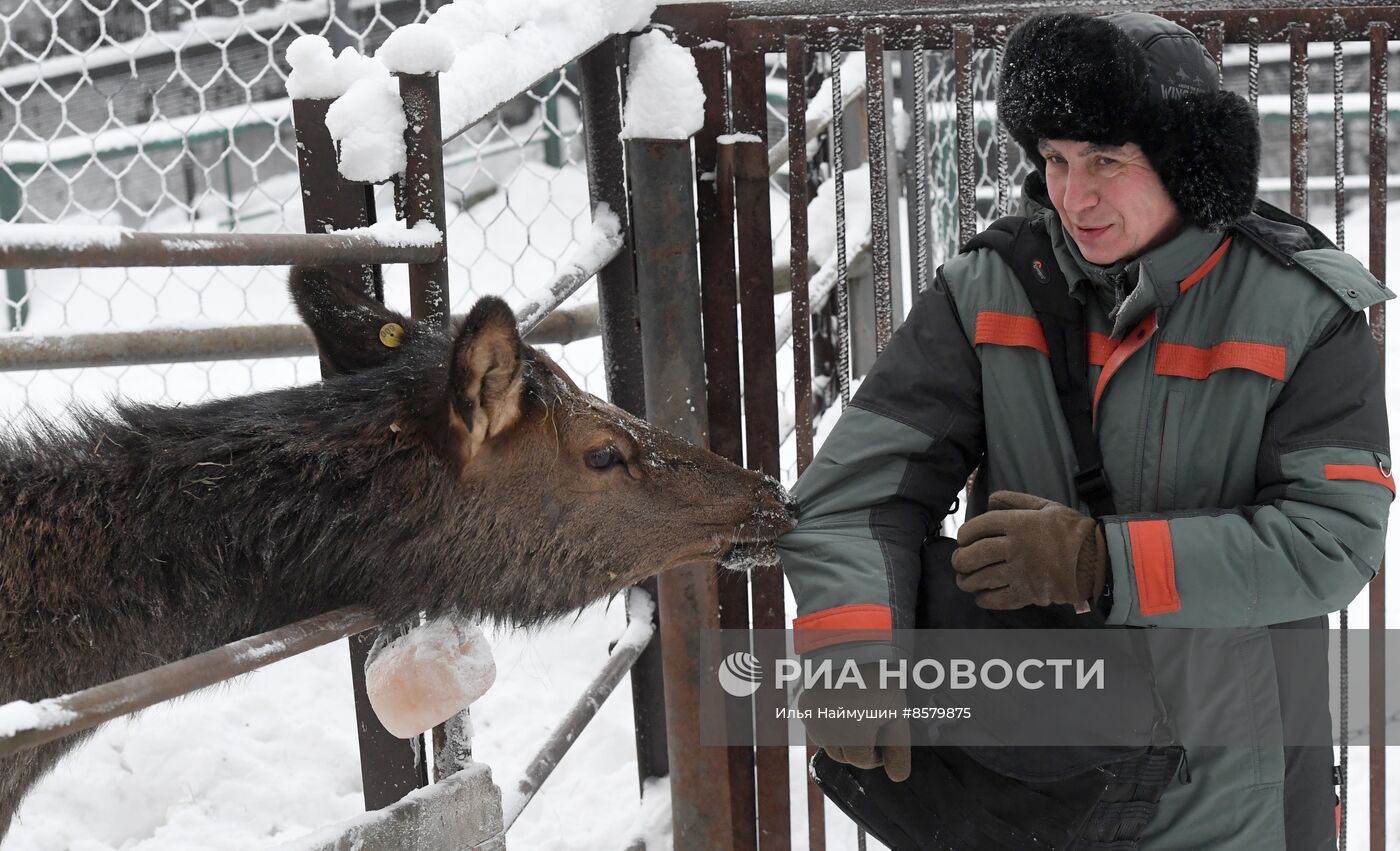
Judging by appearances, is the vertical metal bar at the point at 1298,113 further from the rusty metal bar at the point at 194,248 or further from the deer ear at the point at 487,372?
the rusty metal bar at the point at 194,248

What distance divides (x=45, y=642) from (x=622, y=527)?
0.83 meters

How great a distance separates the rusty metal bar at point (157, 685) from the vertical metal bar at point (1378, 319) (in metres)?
Answer: 1.94

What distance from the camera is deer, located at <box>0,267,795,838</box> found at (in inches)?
68.3

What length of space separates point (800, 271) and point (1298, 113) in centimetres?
106

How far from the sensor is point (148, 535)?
176 cm

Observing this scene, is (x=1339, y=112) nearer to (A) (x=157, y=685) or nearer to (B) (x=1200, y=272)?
(B) (x=1200, y=272)

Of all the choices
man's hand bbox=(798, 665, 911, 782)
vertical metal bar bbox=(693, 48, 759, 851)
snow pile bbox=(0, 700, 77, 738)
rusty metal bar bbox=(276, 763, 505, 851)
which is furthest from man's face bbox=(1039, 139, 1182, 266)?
snow pile bbox=(0, 700, 77, 738)

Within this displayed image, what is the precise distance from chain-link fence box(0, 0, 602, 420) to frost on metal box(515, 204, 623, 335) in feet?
11.3

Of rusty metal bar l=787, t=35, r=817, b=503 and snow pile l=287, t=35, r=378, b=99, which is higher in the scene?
snow pile l=287, t=35, r=378, b=99

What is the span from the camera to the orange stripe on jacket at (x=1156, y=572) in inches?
73.4

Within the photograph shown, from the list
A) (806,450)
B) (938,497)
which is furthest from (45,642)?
(806,450)

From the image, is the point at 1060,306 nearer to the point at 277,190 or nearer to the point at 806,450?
the point at 806,450

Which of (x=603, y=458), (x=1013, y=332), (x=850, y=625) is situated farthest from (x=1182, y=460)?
(x=603, y=458)

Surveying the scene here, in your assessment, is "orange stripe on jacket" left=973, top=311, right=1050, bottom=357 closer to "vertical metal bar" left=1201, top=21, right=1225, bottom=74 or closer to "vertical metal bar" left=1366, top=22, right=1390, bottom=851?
"vertical metal bar" left=1366, top=22, right=1390, bottom=851
